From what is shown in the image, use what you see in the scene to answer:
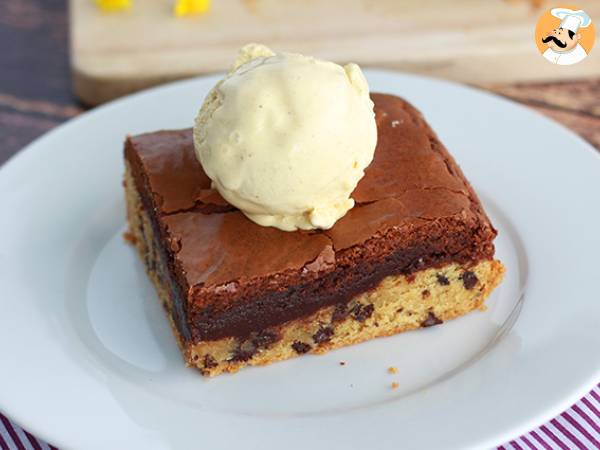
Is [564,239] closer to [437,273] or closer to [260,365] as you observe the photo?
[437,273]

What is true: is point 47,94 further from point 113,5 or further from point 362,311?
point 362,311

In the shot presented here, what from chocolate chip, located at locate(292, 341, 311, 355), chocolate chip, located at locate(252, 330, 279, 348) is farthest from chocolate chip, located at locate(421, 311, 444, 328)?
chocolate chip, located at locate(252, 330, 279, 348)

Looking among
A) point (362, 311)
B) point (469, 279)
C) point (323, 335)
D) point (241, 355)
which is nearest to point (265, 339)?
point (241, 355)

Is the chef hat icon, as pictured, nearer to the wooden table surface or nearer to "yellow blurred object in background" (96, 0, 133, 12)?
the wooden table surface

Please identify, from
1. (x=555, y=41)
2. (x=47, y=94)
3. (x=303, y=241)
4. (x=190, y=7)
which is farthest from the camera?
(x=190, y=7)

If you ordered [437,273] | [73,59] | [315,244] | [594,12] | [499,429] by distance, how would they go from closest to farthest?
1. [499,429]
2. [315,244]
3. [437,273]
4. [73,59]
5. [594,12]

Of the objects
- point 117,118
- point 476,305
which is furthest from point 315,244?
point 117,118

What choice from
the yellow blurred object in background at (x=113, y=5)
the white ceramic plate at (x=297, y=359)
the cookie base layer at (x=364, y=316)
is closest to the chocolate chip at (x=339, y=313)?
the cookie base layer at (x=364, y=316)
